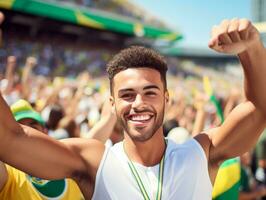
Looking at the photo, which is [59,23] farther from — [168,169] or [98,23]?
[168,169]

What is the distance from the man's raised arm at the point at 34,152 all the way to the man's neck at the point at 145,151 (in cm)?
23

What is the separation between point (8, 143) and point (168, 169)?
69cm

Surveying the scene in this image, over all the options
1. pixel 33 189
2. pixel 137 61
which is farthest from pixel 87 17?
pixel 137 61

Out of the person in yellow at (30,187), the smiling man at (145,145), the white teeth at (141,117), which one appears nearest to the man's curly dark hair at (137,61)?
the smiling man at (145,145)

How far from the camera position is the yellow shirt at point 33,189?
6.68 ft

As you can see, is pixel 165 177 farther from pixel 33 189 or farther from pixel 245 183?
pixel 245 183

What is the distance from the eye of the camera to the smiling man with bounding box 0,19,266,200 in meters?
1.64

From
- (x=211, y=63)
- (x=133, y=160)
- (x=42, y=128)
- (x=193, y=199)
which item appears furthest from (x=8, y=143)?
(x=211, y=63)

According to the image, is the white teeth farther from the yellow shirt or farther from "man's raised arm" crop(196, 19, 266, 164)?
the yellow shirt

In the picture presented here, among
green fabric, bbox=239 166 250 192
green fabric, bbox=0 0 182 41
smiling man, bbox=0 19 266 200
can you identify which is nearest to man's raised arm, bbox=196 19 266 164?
smiling man, bbox=0 19 266 200

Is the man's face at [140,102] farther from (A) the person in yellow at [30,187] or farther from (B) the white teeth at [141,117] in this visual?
(A) the person in yellow at [30,187]

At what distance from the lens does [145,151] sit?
185 cm

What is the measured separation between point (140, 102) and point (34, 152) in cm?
48

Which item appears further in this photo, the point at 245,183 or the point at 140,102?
the point at 245,183
